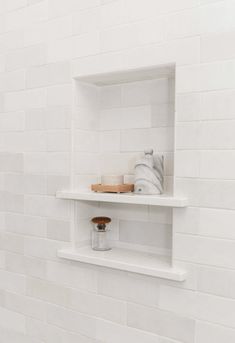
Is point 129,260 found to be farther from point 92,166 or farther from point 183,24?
point 183,24

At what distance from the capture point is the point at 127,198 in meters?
1.26

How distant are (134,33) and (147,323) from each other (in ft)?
3.04

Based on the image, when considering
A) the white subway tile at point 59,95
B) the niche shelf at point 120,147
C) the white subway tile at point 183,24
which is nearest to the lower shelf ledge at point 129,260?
the niche shelf at point 120,147

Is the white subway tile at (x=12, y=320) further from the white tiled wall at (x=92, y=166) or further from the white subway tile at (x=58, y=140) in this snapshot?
the white subway tile at (x=58, y=140)

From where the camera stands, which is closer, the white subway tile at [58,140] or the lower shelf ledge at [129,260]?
the lower shelf ledge at [129,260]

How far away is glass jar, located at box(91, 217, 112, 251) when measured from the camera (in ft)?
4.74

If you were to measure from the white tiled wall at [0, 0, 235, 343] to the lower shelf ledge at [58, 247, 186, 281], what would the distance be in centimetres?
5

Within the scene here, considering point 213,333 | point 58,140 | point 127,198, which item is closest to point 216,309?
point 213,333

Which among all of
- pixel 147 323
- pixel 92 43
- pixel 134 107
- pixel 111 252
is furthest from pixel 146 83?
pixel 147 323

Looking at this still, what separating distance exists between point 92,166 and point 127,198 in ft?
0.96

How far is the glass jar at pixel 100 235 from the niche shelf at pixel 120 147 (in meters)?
0.03

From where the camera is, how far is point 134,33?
4.20 ft

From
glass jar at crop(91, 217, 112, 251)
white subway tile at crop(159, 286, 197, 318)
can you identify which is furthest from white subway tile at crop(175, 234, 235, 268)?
glass jar at crop(91, 217, 112, 251)

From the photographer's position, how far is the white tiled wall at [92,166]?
1.13 m
